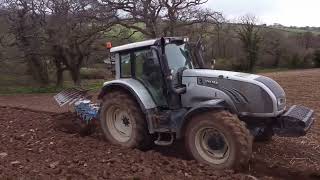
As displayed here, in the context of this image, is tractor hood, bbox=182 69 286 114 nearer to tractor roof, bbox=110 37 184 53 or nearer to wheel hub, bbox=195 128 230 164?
wheel hub, bbox=195 128 230 164

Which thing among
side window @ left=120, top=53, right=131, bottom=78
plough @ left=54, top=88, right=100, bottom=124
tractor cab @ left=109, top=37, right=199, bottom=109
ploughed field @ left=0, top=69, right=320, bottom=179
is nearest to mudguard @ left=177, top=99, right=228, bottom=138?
ploughed field @ left=0, top=69, right=320, bottom=179

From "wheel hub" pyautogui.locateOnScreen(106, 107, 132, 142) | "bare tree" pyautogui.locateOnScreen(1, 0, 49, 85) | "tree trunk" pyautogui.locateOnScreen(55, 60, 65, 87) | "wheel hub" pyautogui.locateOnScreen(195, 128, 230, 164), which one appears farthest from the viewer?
"tree trunk" pyautogui.locateOnScreen(55, 60, 65, 87)

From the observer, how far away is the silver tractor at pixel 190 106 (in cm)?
698

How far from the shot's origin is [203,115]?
7090 millimetres

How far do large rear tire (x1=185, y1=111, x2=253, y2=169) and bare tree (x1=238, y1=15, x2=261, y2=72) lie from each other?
116ft

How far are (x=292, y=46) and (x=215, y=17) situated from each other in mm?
22201

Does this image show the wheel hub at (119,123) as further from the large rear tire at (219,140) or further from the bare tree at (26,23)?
the bare tree at (26,23)

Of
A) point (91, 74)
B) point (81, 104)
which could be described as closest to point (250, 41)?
point (91, 74)

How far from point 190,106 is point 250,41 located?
122 ft

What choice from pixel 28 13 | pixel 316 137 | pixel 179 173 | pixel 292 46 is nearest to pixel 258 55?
pixel 292 46

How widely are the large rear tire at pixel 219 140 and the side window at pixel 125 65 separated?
1.86 metres

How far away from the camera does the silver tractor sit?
22.9 feet

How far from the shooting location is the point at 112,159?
710 cm

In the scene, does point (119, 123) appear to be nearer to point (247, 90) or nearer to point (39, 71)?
point (247, 90)
